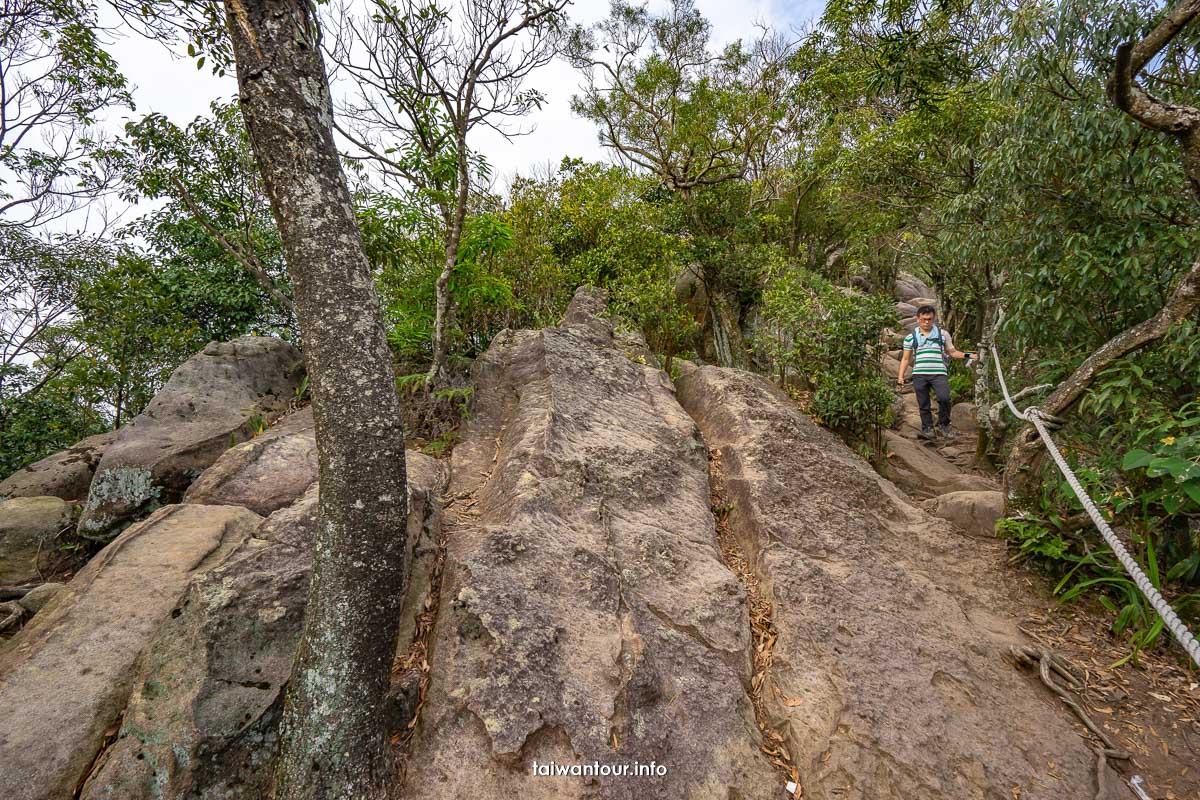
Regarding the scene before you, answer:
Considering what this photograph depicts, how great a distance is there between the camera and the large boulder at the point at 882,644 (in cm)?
291

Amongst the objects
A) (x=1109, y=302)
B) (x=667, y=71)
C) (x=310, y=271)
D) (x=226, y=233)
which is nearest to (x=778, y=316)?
(x=1109, y=302)

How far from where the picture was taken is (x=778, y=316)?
737 cm

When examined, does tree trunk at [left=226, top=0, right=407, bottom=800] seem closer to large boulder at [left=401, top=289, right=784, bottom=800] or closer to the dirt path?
large boulder at [left=401, top=289, right=784, bottom=800]

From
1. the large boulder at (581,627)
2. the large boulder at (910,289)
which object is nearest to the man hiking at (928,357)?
the large boulder at (581,627)

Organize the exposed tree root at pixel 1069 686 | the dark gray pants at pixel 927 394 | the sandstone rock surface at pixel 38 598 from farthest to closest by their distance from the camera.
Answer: the dark gray pants at pixel 927 394 < the sandstone rock surface at pixel 38 598 < the exposed tree root at pixel 1069 686

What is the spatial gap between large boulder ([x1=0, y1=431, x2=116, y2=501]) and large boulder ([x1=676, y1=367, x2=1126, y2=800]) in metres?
8.35

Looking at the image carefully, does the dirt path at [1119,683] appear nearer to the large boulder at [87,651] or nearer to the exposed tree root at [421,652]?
the exposed tree root at [421,652]

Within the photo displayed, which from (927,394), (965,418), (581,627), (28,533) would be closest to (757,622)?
(581,627)

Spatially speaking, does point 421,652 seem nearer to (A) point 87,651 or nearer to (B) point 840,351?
(A) point 87,651

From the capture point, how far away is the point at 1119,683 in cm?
346

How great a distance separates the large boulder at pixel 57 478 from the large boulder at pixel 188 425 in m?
1.52

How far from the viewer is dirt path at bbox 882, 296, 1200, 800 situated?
296cm

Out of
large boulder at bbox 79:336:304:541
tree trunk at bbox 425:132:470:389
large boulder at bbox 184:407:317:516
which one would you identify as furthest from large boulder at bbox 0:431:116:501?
tree trunk at bbox 425:132:470:389

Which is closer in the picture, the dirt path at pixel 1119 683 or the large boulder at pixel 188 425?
the dirt path at pixel 1119 683
